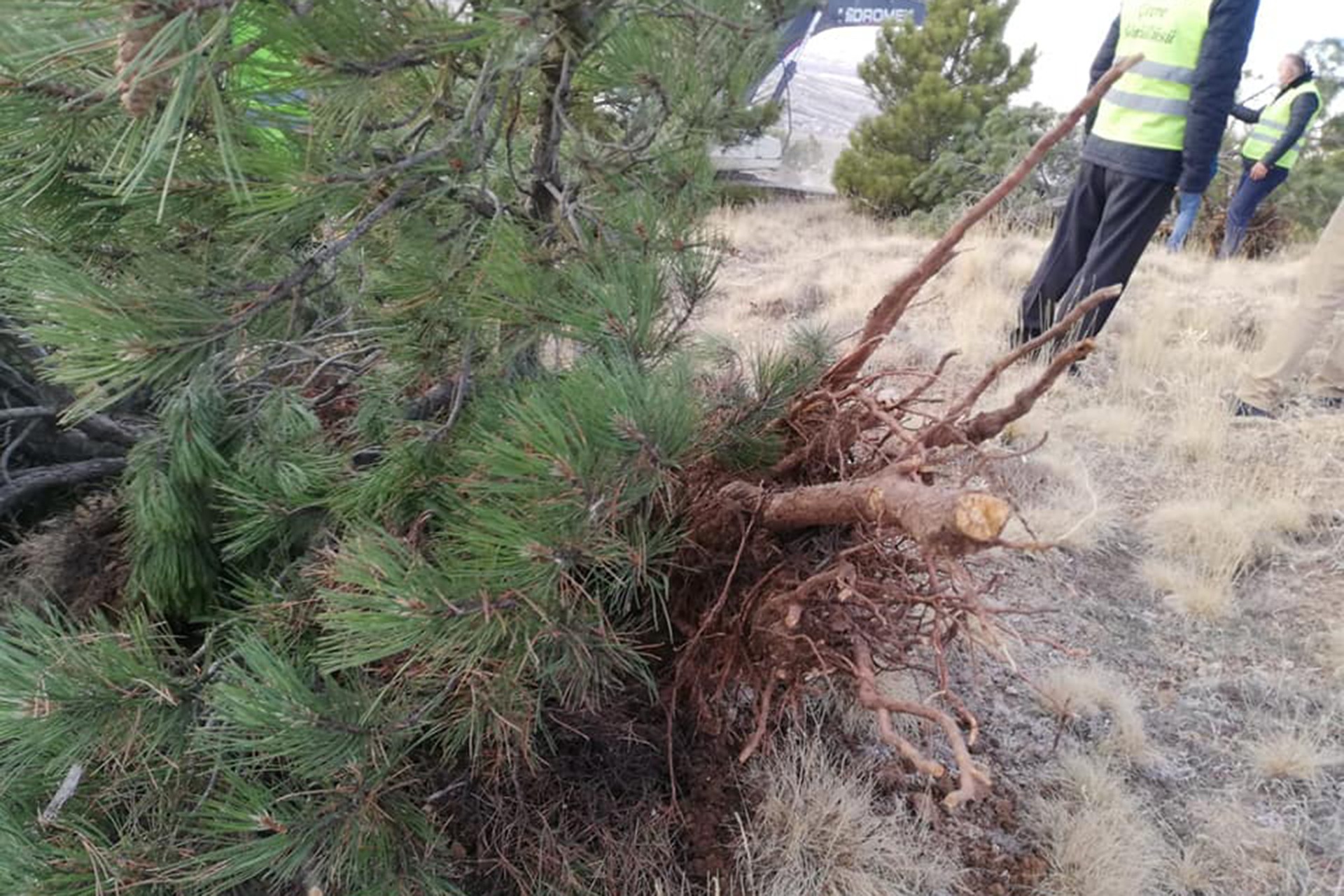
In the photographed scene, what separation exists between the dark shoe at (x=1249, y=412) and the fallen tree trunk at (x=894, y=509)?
3313 millimetres

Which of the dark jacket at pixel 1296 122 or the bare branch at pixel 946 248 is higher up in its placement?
A: the dark jacket at pixel 1296 122

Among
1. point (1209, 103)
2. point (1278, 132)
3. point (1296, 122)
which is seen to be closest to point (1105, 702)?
point (1209, 103)

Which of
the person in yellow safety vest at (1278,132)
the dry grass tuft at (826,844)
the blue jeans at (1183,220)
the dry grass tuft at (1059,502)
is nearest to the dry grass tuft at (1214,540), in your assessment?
the dry grass tuft at (1059,502)

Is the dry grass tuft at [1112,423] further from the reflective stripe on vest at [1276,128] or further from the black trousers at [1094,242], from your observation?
the reflective stripe on vest at [1276,128]

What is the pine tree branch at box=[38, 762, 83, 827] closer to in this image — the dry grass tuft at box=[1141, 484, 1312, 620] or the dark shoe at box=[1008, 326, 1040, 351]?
the dry grass tuft at box=[1141, 484, 1312, 620]

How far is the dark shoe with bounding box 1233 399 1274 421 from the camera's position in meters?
3.60

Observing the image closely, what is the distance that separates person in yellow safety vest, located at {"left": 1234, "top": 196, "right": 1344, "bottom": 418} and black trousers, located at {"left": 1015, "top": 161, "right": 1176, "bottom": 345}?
2.08ft

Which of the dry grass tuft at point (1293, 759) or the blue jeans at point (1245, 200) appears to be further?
the blue jeans at point (1245, 200)

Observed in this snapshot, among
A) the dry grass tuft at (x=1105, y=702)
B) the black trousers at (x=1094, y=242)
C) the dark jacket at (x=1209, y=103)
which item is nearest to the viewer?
the dry grass tuft at (x=1105, y=702)

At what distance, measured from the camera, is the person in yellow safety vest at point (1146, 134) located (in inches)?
127

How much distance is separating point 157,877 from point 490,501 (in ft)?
2.43

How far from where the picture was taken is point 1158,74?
3.41 metres

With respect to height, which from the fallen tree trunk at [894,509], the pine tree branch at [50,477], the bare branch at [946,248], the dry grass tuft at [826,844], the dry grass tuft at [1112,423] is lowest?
the dry grass tuft at [826,844]

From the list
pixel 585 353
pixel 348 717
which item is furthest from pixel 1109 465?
pixel 348 717
